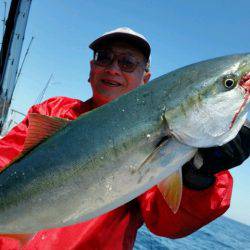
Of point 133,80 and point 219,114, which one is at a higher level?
point 133,80

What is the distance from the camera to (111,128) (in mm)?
2746

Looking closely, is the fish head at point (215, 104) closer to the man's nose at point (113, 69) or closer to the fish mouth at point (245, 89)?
the fish mouth at point (245, 89)

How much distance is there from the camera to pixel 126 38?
4.69 meters

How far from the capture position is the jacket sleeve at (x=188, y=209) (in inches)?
133

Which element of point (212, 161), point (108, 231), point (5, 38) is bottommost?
point (108, 231)

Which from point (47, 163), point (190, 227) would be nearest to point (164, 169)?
point (47, 163)

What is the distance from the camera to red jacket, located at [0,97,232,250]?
339 cm

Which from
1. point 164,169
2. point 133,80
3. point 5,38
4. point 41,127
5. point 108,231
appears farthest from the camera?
point 5,38

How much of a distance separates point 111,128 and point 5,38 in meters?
8.10

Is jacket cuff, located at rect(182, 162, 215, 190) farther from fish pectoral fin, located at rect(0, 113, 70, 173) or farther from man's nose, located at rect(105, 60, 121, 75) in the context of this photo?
man's nose, located at rect(105, 60, 121, 75)

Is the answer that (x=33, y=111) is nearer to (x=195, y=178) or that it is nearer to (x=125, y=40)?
(x=125, y=40)

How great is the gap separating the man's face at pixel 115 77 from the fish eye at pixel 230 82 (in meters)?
1.99

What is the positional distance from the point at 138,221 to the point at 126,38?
2.03 metres

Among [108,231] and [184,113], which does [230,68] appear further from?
[108,231]
